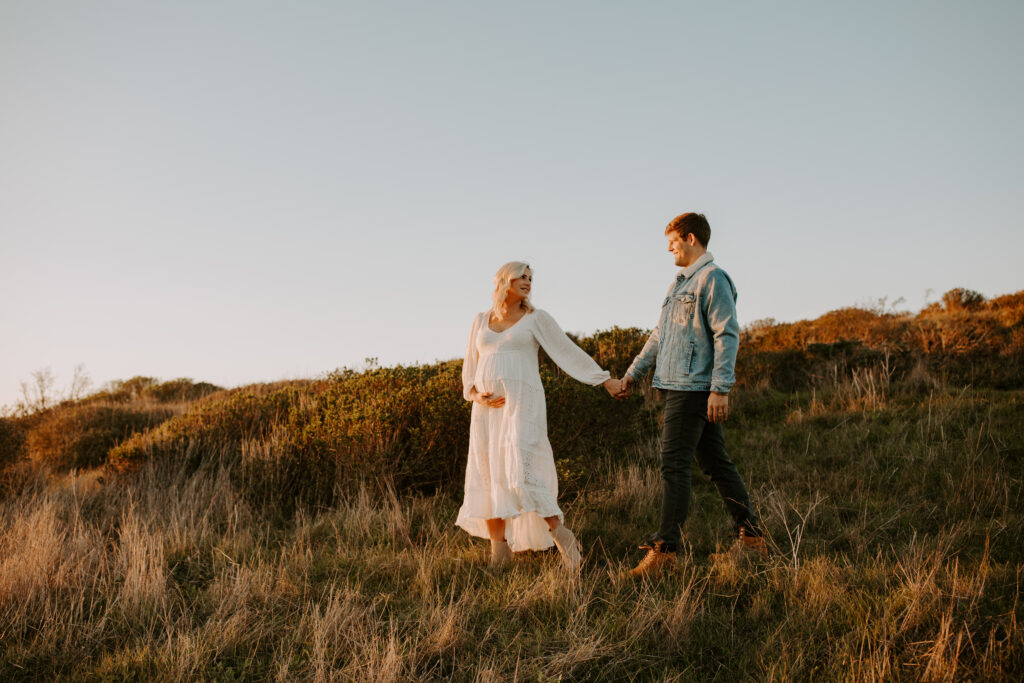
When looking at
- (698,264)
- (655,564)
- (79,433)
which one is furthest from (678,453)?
(79,433)

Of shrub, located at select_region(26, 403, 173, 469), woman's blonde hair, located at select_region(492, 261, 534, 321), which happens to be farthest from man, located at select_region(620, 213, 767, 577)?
shrub, located at select_region(26, 403, 173, 469)

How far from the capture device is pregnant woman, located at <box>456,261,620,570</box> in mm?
4094

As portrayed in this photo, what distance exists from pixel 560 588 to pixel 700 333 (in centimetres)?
181

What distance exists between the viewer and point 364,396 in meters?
7.13

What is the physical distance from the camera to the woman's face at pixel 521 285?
4.32 m

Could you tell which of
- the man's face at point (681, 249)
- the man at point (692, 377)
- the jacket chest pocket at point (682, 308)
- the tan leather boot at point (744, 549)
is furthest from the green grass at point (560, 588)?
the man's face at point (681, 249)

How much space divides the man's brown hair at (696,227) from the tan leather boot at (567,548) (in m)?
2.16

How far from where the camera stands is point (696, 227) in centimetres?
417

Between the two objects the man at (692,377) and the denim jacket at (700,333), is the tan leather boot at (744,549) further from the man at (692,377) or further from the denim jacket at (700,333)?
the denim jacket at (700,333)

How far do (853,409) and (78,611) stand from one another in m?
7.93

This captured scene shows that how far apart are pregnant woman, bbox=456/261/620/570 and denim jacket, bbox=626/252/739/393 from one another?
0.47 m

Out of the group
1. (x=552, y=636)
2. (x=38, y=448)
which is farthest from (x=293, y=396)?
(x=552, y=636)

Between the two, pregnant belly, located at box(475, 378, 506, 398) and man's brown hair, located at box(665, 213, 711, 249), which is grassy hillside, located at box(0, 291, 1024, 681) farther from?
man's brown hair, located at box(665, 213, 711, 249)

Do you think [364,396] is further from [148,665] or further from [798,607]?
[798,607]
